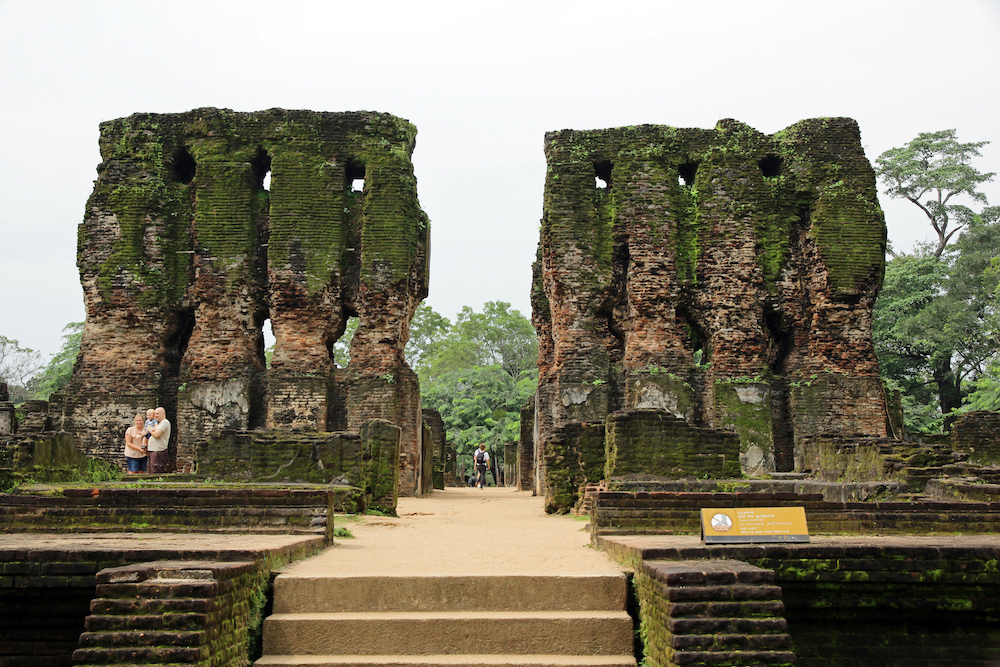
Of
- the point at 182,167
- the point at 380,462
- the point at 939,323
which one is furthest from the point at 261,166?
the point at 939,323

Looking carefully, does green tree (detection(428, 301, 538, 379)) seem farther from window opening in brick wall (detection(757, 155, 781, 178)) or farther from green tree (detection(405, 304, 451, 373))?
window opening in brick wall (detection(757, 155, 781, 178))

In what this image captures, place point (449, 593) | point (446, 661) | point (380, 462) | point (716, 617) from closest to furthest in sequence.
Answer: point (716, 617) → point (446, 661) → point (449, 593) → point (380, 462)

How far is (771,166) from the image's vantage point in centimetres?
1939

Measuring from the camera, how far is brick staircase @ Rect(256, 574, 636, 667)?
434 cm

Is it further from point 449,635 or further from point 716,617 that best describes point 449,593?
point 716,617

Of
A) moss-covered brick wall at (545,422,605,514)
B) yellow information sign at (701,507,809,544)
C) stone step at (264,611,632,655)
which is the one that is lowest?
stone step at (264,611,632,655)

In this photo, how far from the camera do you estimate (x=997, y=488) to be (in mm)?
7938

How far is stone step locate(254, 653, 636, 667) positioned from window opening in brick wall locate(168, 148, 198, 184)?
16670 millimetres

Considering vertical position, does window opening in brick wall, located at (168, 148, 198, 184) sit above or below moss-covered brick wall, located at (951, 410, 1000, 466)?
above

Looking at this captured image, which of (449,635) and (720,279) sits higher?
(720,279)

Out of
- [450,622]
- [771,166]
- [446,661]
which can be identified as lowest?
[446,661]

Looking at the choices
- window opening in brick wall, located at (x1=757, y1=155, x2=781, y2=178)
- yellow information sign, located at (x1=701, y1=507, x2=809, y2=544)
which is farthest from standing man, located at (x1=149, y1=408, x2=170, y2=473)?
window opening in brick wall, located at (x1=757, y1=155, x2=781, y2=178)

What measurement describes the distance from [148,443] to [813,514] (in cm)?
1013

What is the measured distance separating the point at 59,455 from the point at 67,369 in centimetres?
2344
